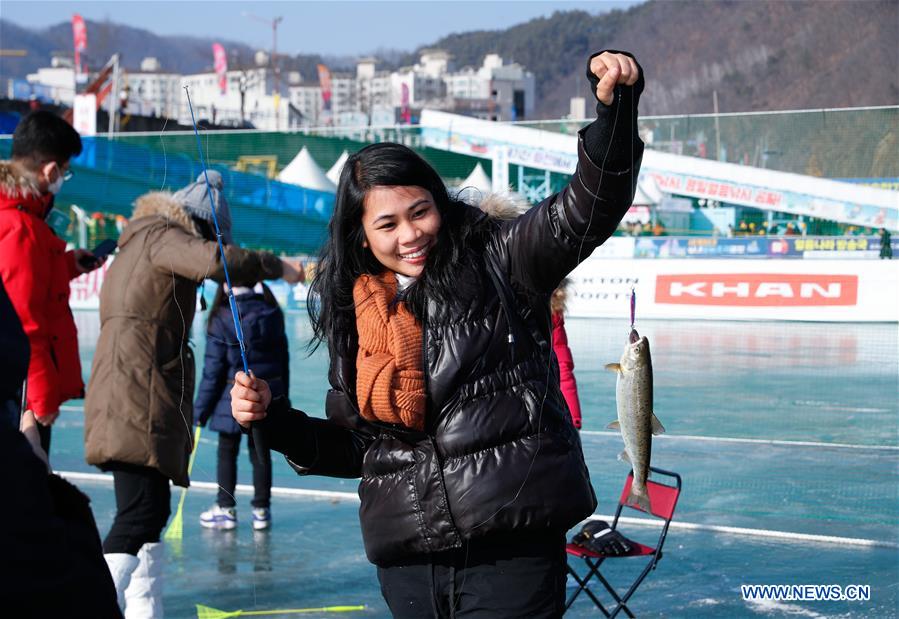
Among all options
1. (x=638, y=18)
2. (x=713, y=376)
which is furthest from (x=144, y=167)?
(x=638, y=18)

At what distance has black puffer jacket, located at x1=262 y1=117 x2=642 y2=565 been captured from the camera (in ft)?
8.14

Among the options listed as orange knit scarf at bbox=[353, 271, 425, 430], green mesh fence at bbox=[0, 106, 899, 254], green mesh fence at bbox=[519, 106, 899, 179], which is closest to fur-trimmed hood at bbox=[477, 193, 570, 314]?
orange knit scarf at bbox=[353, 271, 425, 430]

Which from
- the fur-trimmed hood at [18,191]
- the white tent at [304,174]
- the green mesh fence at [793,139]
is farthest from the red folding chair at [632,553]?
the white tent at [304,174]

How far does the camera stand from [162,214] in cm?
446

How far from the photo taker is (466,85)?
171 metres

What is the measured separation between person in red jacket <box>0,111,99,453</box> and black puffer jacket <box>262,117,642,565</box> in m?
2.13

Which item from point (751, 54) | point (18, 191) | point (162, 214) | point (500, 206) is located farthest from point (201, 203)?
point (751, 54)

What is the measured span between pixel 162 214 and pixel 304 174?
81.8 feet

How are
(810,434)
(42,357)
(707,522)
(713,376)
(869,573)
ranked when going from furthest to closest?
(713,376) → (810,434) → (707,522) → (869,573) → (42,357)

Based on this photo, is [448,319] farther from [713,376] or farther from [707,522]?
[713,376]

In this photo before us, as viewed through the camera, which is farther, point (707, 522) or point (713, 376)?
point (713, 376)

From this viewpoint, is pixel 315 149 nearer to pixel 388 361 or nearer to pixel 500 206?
pixel 500 206

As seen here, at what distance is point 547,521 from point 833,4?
103 m

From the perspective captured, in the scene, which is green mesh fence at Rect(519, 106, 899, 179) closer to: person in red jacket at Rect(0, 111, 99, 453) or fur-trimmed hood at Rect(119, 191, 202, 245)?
fur-trimmed hood at Rect(119, 191, 202, 245)
